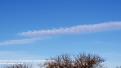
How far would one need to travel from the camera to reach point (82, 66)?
103750mm

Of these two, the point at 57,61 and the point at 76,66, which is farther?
the point at 57,61

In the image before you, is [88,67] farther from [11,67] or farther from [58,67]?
[11,67]

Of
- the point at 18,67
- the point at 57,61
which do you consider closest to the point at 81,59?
the point at 57,61

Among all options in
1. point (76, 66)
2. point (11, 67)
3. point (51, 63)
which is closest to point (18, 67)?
point (11, 67)

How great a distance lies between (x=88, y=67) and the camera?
10262 centimetres

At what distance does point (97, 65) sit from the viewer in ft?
340

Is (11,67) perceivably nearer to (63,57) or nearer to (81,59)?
(63,57)

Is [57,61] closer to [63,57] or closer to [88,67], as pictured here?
[63,57]

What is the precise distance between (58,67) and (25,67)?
86.4 feet

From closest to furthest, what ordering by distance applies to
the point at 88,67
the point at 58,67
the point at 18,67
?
1. the point at 88,67
2. the point at 58,67
3. the point at 18,67

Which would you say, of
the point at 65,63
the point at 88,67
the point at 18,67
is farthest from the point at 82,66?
the point at 18,67

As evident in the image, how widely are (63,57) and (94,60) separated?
1395 centimetres

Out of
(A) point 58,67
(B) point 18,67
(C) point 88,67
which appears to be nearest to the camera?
(C) point 88,67

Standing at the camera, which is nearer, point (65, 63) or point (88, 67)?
point (88, 67)
